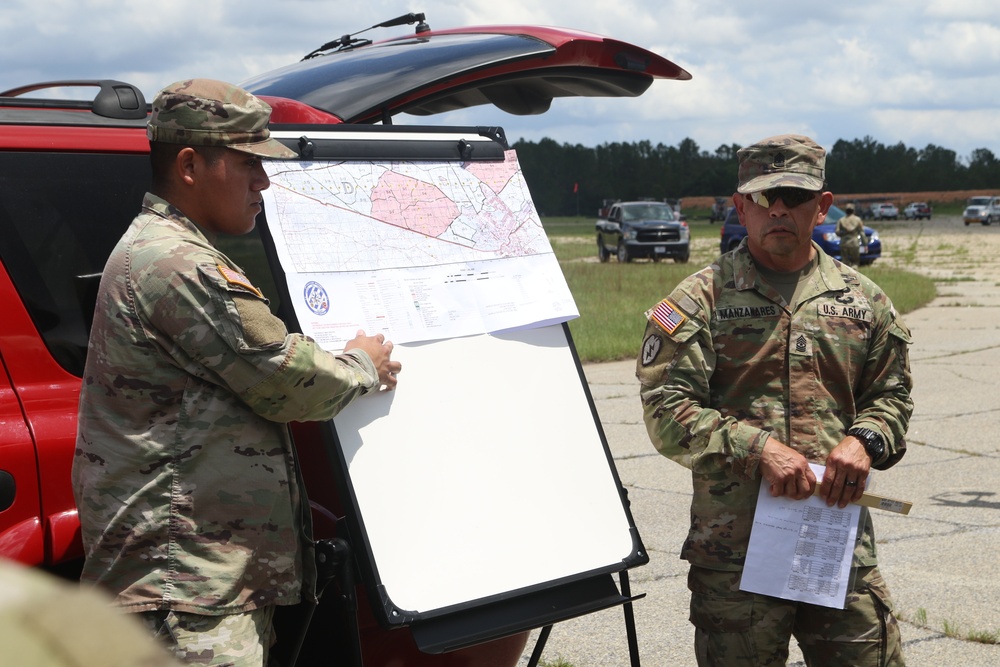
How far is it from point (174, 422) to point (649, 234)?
28.4m

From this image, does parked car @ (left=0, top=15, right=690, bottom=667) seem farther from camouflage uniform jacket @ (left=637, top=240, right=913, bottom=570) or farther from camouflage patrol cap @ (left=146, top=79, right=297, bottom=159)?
camouflage uniform jacket @ (left=637, top=240, right=913, bottom=570)

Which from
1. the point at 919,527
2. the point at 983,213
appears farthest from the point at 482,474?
the point at 983,213

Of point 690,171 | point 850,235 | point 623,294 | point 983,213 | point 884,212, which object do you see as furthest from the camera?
point 690,171

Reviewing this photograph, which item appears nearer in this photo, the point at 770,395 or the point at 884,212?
the point at 770,395

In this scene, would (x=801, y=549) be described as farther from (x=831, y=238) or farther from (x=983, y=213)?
(x=983, y=213)

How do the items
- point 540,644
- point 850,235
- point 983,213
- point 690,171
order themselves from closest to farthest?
point 540,644 → point 850,235 → point 983,213 → point 690,171

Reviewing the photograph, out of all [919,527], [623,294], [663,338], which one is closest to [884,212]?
[623,294]

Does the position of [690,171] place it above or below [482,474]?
below

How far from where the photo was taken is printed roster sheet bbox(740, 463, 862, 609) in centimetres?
295

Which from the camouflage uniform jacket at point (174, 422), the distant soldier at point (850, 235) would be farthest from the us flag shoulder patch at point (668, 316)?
the distant soldier at point (850, 235)

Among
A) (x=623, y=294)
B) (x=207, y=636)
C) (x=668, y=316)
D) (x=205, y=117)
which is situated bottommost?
(x=623, y=294)

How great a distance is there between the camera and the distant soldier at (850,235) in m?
24.8

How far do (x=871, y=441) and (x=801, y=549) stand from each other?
357 millimetres

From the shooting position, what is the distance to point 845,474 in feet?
9.59
